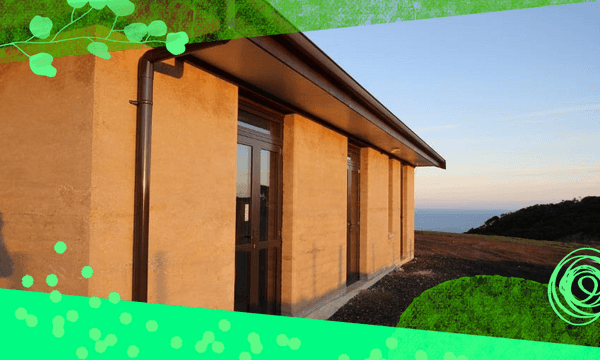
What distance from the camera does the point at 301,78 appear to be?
382 centimetres

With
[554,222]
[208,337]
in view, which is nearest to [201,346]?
[208,337]

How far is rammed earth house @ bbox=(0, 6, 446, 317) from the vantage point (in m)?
2.54

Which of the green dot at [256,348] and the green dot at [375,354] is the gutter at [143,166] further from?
the green dot at [375,354]

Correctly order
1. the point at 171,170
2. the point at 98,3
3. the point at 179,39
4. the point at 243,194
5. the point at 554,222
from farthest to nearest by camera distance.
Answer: the point at 554,222
the point at 243,194
the point at 171,170
the point at 179,39
the point at 98,3

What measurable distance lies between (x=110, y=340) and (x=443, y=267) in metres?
10.4

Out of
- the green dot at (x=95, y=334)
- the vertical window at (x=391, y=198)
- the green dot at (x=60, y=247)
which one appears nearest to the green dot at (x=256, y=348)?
the green dot at (x=95, y=334)

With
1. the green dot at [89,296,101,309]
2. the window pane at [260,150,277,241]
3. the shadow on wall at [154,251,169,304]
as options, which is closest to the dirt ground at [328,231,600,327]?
the window pane at [260,150,277,241]

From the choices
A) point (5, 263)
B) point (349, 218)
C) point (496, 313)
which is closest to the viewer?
point (496, 313)

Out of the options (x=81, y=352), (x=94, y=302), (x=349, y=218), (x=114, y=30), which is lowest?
(x=81, y=352)

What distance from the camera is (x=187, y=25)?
2.66 metres

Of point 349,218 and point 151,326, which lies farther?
point 349,218

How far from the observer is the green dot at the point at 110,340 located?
2475mm

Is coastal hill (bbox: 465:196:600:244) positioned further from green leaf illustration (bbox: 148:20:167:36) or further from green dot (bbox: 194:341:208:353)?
green leaf illustration (bbox: 148:20:167:36)

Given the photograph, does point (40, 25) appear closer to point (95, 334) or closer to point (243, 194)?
point (95, 334)
